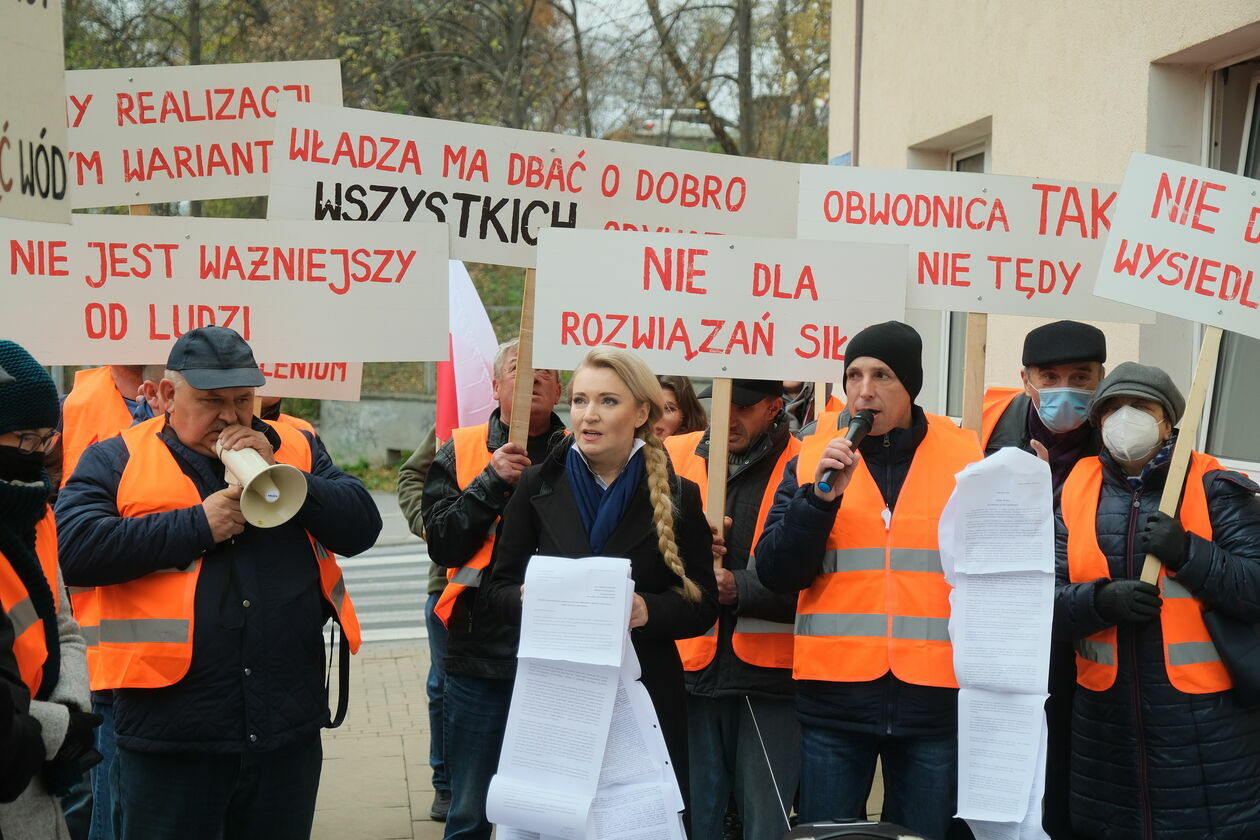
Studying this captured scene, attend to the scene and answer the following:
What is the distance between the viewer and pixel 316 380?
16.6 feet

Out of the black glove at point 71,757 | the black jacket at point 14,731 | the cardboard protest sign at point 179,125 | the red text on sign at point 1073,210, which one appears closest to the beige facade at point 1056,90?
the red text on sign at point 1073,210

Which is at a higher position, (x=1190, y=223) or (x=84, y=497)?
(x=1190, y=223)

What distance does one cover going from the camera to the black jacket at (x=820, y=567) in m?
3.77

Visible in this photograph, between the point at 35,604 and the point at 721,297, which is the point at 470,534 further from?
the point at 35,604

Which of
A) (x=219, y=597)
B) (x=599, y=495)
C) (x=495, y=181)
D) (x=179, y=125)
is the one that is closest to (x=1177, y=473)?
(x=599, y=495)

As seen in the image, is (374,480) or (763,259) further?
(374,480)

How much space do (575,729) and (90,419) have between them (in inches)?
100

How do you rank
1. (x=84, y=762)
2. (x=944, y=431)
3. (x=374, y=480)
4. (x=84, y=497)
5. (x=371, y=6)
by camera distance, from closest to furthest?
(x=84, y=762)
(x=84, y=497)
(x=944, y=431)
(x=374, y=480)
(x=371, y=6)

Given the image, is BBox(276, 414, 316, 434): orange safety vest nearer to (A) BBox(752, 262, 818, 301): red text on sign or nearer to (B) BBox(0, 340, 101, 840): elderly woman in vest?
(B) BBox(0, 340, 101, 840): elderly woman in vest

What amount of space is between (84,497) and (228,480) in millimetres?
390

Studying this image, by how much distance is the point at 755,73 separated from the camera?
73.2 feet

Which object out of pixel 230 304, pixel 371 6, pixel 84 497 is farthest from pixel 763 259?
pixel 371 6

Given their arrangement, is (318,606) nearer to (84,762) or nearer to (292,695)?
(292,695)

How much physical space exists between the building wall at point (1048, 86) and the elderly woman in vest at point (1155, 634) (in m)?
2.30
